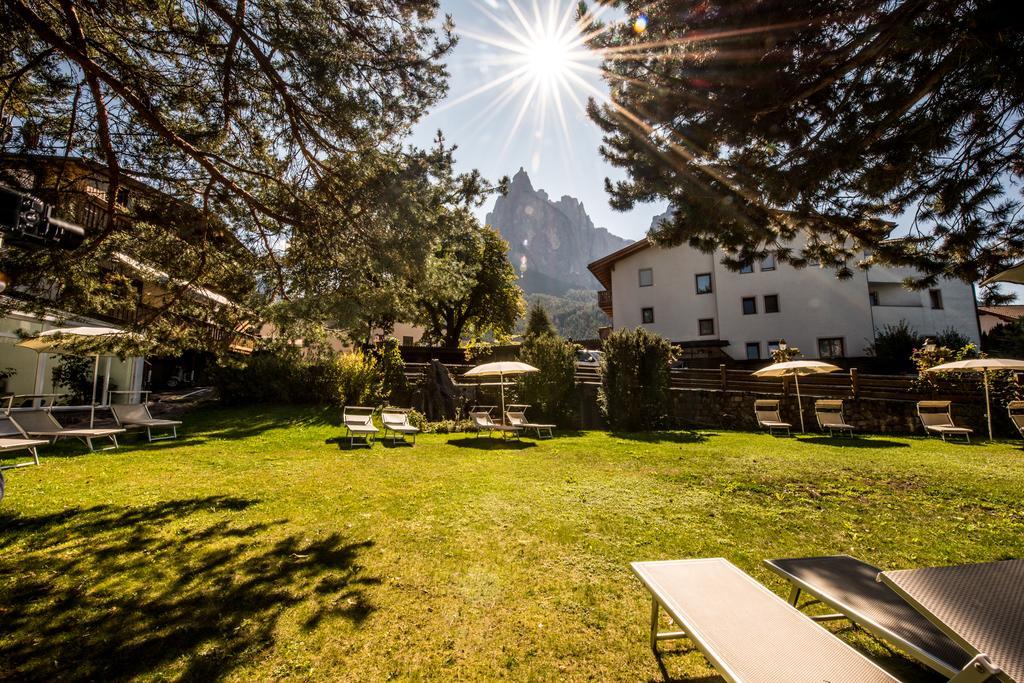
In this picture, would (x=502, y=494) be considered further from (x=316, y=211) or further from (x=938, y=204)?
(x=938, y=204)

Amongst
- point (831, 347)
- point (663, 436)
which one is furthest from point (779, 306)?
point (663, 436)

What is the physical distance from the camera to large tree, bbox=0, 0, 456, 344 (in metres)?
4.98

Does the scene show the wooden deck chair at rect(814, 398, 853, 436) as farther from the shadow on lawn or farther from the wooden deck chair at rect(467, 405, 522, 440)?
the shadow on lawn

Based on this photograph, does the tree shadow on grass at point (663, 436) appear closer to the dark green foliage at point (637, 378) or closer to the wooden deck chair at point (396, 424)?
the dark green foliage at point (637, 378)

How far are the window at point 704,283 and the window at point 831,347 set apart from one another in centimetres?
737

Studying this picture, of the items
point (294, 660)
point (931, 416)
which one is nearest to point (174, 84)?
point (294, 660)

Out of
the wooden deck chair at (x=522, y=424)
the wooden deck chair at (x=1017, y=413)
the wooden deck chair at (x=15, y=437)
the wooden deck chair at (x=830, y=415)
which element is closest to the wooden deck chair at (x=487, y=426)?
the wooden deck chair at (x=522, y=424)

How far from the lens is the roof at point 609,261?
3185 cm

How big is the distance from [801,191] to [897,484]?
5.35 metres

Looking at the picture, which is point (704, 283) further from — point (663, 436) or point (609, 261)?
point (663, 436)

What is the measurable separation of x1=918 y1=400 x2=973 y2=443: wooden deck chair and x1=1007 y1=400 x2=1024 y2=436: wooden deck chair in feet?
3.52

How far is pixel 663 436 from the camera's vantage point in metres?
13.2

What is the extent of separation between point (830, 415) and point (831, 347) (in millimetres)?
15630

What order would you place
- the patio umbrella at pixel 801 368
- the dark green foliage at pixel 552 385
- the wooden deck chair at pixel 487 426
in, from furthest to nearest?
the dark green foliage at pixel 552 385 → the patio umbrella at pixel 801 368 → the wooden deck chair at pixel 487 426
